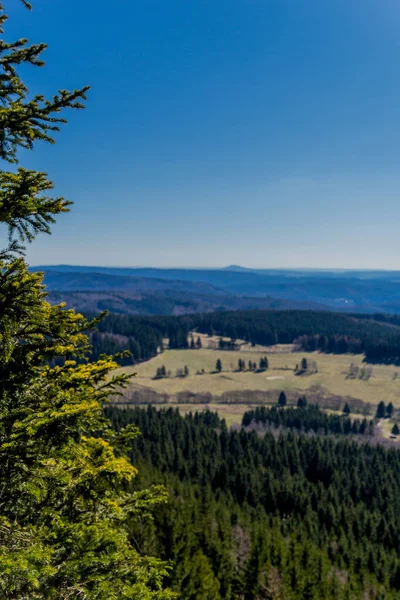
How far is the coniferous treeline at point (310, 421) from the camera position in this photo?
17975 centimetres

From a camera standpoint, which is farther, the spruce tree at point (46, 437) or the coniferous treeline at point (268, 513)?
the coniferous treeline at point (268, 513)

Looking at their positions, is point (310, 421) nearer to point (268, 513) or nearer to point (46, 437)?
point (268, 513)

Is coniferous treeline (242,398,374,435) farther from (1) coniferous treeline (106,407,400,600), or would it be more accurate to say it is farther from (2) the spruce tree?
(2) the spruce tree

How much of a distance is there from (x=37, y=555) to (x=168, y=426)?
13795 centimetres

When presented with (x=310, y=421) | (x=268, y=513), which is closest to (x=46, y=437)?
(x=268, y=513)

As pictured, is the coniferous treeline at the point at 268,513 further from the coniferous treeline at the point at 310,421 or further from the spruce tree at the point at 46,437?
the coniferous treeline at the point at 310,421

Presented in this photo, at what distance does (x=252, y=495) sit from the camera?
4026 inches

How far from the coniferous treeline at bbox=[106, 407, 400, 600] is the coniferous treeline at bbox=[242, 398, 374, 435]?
29381mm

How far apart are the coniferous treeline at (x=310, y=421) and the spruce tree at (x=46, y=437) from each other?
586 feet

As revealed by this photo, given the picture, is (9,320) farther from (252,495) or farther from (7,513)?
(252,495)

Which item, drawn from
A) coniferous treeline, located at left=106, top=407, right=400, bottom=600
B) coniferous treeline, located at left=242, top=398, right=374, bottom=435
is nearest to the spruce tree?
coniferous treeline, located at left=106, top=407, right=400, bottom=600

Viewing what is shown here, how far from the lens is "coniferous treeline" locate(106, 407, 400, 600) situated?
49.9 m

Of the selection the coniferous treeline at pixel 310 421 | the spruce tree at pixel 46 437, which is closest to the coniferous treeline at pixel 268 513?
the spruce tree at pixel 46 437

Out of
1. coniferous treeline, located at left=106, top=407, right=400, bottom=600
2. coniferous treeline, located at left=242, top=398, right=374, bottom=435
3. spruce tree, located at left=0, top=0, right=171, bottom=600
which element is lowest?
coniferous treeline, located at left=242, top=398, right=374, bottom=435
